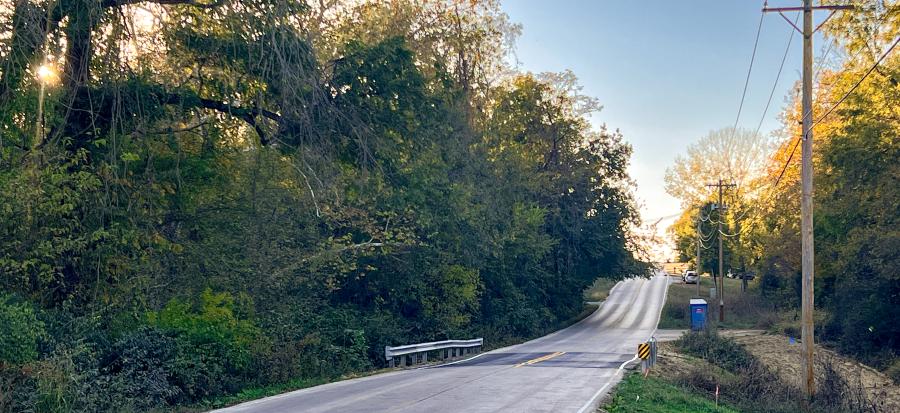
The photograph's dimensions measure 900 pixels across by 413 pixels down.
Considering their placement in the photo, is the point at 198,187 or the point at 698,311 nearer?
the point at 198,187

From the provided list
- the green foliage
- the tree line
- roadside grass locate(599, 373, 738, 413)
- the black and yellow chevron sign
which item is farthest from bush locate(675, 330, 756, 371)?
the green foliage

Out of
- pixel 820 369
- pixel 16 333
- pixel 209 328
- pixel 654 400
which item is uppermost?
pixel 16 333

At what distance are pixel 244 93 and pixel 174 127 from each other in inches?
76.8

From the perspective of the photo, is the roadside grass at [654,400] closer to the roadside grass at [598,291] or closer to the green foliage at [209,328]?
the green foliage at [209,328]

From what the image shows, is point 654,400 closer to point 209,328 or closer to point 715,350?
point 209,328

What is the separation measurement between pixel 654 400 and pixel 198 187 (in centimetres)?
1183

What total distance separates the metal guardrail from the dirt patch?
12.4 meters

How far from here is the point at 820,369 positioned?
1201 inches

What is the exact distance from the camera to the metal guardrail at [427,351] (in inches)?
1062

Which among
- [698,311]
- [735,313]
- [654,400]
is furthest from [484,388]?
[735,313]

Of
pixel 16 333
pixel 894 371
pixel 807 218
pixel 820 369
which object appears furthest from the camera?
pixel 894 371

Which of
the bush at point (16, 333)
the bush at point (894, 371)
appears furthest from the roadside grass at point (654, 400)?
the bush at point (894, 371)

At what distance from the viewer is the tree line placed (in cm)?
1373

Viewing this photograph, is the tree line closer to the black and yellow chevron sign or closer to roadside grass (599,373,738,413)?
roadside grass (599,373,738,413)
